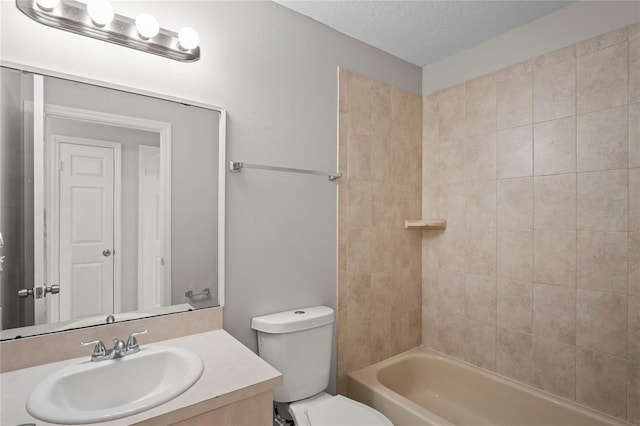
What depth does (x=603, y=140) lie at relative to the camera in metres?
1.63

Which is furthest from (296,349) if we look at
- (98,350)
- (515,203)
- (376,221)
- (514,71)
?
(514,71)

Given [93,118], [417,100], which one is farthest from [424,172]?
[93,118]

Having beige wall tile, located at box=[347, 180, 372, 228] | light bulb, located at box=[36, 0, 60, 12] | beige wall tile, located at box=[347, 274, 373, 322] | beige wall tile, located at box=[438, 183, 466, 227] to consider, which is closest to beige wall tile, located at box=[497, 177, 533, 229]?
beige wall tile, located at box=[438, 183, 466, 227]

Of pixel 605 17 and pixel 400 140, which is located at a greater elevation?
pixel 605 17

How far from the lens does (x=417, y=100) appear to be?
243 cm

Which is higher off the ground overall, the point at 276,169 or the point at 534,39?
the point at 534,39

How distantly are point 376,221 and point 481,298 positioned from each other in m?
0.82

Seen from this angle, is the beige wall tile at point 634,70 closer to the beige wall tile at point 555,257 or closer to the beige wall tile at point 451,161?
the beige wall tile at point 555,257

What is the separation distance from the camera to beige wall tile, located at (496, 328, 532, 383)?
6.24 feet

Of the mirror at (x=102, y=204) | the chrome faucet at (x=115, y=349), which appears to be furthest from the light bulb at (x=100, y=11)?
the chrome faucet at (x=115, y=349)

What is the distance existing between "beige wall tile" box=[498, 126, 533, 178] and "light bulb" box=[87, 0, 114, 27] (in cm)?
203

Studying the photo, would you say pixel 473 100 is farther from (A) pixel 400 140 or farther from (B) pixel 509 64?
(A) pixel 400 140

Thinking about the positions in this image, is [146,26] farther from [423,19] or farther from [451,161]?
[451,161]

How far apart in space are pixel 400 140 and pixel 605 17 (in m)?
1.17
